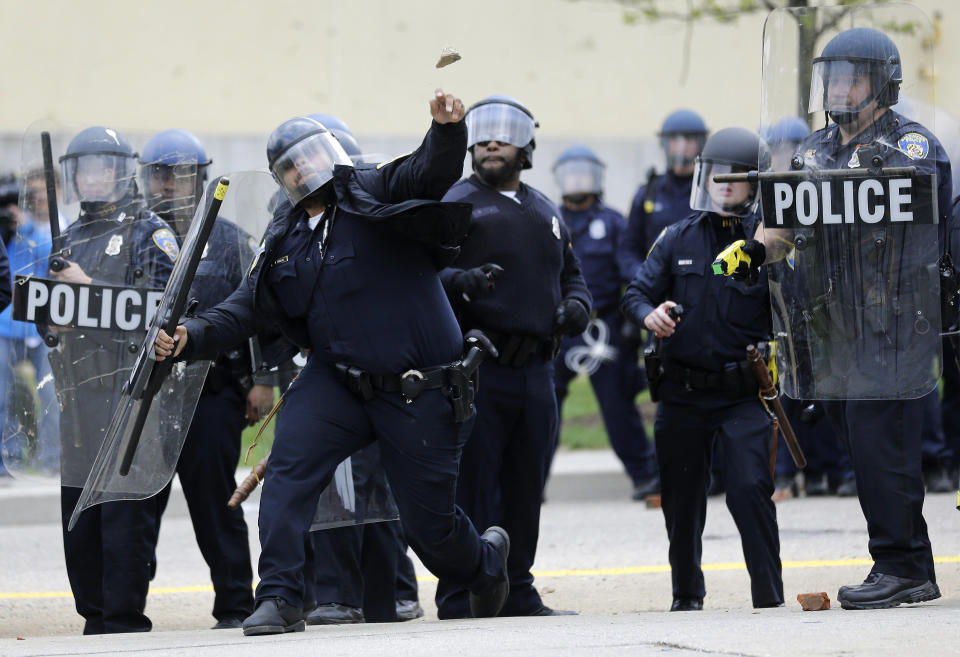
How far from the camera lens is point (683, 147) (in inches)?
396

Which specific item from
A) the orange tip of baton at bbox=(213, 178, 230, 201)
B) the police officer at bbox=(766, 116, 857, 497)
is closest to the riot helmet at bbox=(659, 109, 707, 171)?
the police officer at bbox=(766, 116, 857, 497)

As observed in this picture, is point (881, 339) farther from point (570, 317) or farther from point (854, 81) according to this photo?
point (570, 317)

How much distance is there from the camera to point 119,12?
17406mm

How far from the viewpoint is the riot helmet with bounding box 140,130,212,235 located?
635 centimetres

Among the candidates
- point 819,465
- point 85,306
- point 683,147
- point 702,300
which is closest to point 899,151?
point 702,300

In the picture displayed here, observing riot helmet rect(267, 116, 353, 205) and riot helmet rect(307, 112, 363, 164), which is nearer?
riot helmet rect(267, 116, 353, 205)

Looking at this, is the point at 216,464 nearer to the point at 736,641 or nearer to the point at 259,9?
the point at 736,641

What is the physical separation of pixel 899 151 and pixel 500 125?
5.96ft

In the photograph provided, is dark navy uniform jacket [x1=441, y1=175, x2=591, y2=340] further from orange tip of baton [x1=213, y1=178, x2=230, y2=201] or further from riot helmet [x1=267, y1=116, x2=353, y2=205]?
orange tip of baton [x1=213, y1=178, x2=230, y2=201]

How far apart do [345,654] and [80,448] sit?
6.73 feet

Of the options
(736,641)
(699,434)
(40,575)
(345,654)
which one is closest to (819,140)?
(699,434)

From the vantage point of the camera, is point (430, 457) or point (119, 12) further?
point (119, 12)

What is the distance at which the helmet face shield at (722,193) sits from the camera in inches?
248

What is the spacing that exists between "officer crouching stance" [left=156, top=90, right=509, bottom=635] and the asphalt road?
0.36 metres
